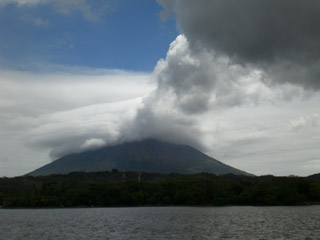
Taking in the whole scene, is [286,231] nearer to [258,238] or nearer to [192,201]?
[258,238]

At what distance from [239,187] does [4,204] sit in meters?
119

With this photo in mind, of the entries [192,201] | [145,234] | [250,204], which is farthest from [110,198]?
[145,234]

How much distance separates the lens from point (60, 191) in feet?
635

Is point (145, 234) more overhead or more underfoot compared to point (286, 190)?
more underfoot

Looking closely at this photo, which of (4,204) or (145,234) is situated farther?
(4,204)

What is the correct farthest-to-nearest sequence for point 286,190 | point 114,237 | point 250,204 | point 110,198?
1. point 110,198
2. point 250,204
3. point 286,190
4. point 114,237

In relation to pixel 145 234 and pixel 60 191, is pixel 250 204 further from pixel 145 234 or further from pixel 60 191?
pixel 145 234

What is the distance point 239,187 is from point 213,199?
13896mm

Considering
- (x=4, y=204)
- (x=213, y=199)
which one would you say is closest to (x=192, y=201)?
(x=213, y=199)

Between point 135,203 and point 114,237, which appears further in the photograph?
point 135,203

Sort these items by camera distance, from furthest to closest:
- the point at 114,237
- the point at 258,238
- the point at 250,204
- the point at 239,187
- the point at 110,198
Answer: the point at 110,198 → the point at 239,187 → the point at 250,204 → the point at 114,237 → the point at 258,238

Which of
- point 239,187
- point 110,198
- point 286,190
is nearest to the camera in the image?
point 286,190

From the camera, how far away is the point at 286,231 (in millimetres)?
56219

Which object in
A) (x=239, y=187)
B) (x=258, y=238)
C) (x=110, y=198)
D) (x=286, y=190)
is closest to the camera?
(x=258, y=238)
